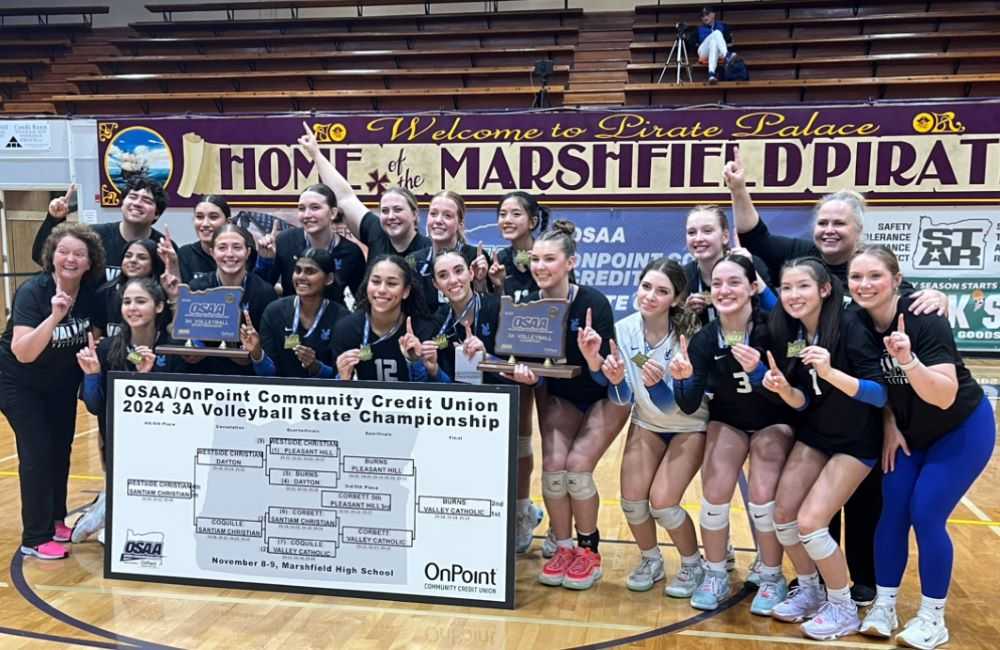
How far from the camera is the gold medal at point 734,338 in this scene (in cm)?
328

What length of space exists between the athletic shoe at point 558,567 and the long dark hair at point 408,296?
124 centimetres

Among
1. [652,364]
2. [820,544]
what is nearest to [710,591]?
[820,544]

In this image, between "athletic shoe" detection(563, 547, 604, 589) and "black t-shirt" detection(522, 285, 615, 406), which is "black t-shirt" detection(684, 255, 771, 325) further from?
"athletic shoe" detection(563, 547, 604, 589)

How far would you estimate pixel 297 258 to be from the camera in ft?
14.5

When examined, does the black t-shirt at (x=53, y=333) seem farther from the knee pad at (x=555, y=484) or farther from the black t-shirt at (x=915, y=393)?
the black t-shirt at (x=915, y=393)

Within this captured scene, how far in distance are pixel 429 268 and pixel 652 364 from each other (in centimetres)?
130

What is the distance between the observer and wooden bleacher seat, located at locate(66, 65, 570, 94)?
11352 mm

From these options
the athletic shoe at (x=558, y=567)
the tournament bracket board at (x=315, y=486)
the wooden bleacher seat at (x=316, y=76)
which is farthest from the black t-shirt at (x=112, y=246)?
the wooden bleacher seat at (x=316, y=76)

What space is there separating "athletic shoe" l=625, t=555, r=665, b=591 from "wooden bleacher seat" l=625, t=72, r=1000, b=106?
7133 millimetres

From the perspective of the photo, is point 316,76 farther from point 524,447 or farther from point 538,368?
point 538,368

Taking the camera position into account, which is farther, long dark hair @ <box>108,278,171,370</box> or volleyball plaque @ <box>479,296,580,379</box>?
long dark hair @ <box>108,278,171,370</box>

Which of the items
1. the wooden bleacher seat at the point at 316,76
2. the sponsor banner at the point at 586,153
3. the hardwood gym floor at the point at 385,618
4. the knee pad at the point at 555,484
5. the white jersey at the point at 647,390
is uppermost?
the wooden bleacher seat at the point at 316,76

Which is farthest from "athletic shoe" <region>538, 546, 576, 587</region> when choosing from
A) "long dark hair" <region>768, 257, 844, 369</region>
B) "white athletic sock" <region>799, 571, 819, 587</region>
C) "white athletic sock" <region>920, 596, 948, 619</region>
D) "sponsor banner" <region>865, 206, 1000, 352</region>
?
"sponsor banner" <region>865, 206, 1000, 352</region>

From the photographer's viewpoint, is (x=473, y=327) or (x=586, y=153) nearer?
(x=473, y=327)
